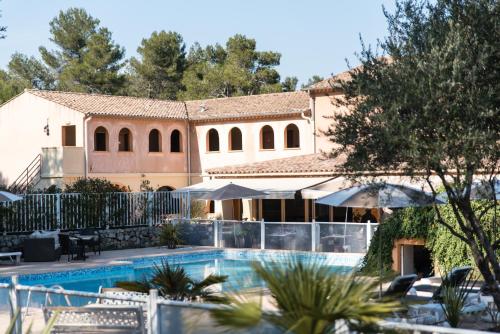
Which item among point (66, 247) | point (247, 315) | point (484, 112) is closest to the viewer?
point (247, 315)

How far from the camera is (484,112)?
10.7 m

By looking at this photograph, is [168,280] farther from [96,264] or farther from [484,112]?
[96,264]

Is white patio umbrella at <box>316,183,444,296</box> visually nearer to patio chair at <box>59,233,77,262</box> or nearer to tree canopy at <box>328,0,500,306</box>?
tree canopy at <box>328,0,500,306</box>

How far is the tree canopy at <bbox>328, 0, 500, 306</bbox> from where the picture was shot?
35.3ft

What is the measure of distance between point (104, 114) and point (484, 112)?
36.6 m

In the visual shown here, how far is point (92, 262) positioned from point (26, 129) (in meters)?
22.8

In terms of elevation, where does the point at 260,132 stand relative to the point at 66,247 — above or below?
above

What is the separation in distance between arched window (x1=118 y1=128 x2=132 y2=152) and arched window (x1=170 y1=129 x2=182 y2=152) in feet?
9.53

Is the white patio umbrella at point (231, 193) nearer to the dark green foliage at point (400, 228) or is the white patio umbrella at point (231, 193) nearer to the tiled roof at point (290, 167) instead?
the tiled roof at point (290, 167)

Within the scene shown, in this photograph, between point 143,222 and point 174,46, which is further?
point 174,46

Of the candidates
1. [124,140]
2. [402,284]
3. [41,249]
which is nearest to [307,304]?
[402,284]

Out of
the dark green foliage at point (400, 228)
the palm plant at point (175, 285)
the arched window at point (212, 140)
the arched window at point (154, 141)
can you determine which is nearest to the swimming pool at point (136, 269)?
the dark green foliage at point (400, 228)

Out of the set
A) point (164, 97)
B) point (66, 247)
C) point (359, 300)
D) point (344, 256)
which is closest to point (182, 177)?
point (66, 247)

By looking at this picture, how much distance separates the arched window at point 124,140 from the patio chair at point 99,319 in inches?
1533
